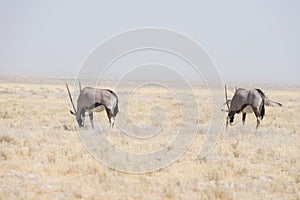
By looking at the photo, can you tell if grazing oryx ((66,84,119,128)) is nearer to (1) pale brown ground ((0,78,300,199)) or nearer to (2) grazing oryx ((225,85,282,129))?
(1) pale brown ground ((0,78,300,199))

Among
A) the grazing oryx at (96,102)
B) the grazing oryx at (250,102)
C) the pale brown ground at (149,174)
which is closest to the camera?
the pale brown ground at (149,174)

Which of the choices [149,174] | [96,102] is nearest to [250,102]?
[96,102]

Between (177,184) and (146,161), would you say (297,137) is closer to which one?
(146,161)

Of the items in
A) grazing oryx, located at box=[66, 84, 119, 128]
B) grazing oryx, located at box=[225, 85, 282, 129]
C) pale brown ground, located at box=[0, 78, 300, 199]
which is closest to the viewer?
pale brown ground, located at box=[0, 78, 300, 199]

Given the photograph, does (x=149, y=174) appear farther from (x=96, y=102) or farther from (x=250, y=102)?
(x=250, y=102)

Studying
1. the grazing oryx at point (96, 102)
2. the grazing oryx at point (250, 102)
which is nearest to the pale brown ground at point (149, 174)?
the grazing oryx at point (96, 102)

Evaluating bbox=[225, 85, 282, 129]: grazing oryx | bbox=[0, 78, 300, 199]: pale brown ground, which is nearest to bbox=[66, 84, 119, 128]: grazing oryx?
bbox=[0, 78, 300, 199]: pale brown ground

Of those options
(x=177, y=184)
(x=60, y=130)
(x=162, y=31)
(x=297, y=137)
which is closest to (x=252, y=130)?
(x=297, y=137)

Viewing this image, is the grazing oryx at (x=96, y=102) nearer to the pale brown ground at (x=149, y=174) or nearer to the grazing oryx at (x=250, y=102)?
the pale brown ground at (x=149, y=174)

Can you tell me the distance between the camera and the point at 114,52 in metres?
16.1

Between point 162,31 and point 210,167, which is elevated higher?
point 162,31

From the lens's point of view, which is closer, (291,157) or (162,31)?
(291,157)

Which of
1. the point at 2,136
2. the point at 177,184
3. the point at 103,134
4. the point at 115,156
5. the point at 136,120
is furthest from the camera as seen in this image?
the point at 136,120

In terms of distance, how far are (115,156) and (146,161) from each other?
0.81m
